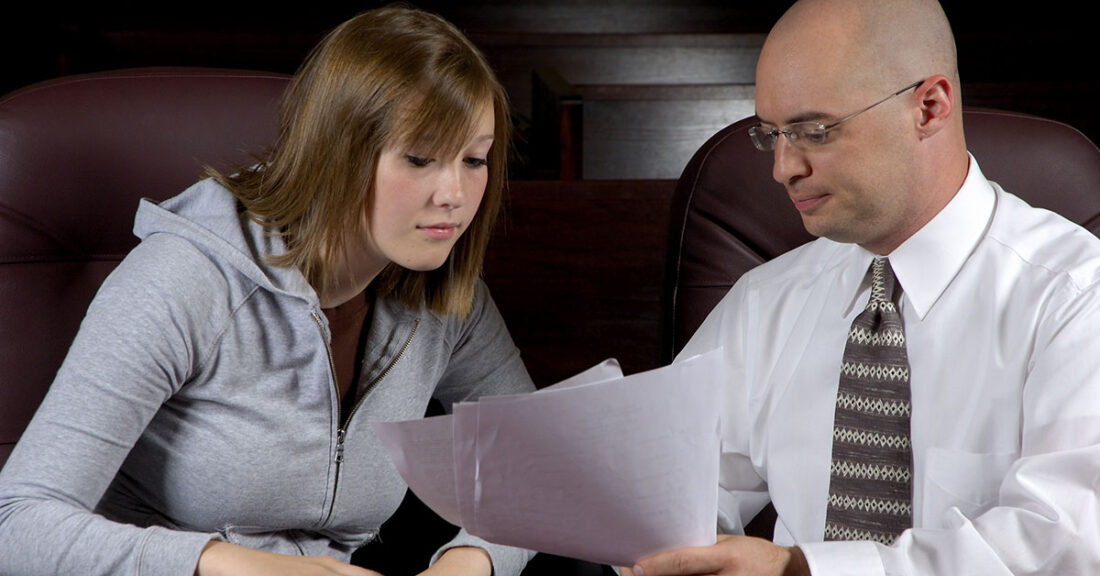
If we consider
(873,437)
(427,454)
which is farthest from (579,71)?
(427,454)

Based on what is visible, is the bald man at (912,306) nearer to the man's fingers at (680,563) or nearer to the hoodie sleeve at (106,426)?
the man's fingers at (680,563)

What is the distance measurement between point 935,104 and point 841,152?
0.11m

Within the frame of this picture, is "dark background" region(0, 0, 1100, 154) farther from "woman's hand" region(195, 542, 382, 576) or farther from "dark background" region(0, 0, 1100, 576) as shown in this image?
"woman's hand" region(195, 542, 382, 576)

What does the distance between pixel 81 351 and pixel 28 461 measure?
0.11 meters

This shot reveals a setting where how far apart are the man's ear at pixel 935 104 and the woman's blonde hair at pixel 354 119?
0.43 m

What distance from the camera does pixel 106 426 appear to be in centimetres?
105

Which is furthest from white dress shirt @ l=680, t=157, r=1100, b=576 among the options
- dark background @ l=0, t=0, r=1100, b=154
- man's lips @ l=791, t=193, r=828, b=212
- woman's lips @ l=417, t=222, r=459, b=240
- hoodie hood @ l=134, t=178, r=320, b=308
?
dark background @ l=0, t=0, r=1100, b=154

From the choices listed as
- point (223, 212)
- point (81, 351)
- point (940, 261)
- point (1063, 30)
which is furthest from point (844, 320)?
point (1063, 30)

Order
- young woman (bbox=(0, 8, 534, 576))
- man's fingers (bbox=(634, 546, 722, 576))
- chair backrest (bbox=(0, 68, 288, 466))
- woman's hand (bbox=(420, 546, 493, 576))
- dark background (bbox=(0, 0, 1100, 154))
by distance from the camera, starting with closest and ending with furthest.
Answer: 1. man's fingers (bbox=(634, 546, 722, 576))
2. young woman (bbox=(0, 8, 534, 576))
3. woman's hand (bbox=(420, 546, 493, 576))
4. chair backrest (bbox=(0, 68, 288, 466))
5. dark background (bbox=(0, 0, 1100, 154))

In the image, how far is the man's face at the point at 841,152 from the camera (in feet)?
3.67

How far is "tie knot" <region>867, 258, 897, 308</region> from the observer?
1.18 meters

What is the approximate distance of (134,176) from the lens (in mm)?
1320

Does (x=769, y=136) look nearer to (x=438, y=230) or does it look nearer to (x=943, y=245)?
(x=943, y=245)

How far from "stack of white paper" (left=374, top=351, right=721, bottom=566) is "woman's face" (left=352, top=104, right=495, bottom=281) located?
0.31 meters
